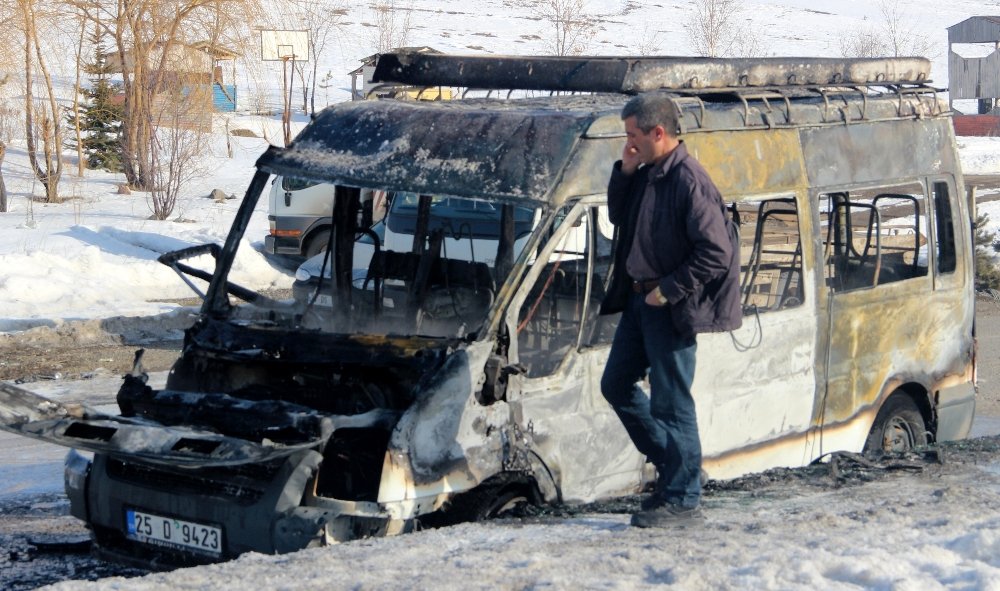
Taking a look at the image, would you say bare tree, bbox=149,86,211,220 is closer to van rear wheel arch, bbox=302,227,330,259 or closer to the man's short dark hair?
van rear wheel arch, bbox=302,227,330,259

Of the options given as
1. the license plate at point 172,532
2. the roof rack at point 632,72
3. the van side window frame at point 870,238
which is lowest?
the license plate at point 172,532

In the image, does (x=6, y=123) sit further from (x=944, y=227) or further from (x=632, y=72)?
(x=944, y=227)

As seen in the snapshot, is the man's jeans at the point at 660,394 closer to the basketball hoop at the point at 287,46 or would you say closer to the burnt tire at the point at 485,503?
the burnt tire at the point at 485,503

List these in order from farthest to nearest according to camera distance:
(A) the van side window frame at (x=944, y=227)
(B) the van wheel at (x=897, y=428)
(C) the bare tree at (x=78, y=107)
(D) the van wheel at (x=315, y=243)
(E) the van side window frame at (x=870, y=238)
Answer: (C) the bare tree at (x=78, y=107), (D) the van wheel at (x=315, y=243), (A) the van side window frame at (x=944, y=227), (B) the van wheel at (x=897, y=428), (E) the van side window frame at (x=870, y=238)

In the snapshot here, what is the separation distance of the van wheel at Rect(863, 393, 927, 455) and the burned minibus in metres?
0.02

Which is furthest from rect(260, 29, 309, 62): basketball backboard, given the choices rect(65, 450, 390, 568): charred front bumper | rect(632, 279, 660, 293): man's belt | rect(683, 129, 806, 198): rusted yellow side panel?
rect(632, 279, 660, 293): man's belt

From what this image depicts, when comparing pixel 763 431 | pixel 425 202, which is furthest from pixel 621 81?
pixel 763 431

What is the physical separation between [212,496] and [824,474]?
120 inches

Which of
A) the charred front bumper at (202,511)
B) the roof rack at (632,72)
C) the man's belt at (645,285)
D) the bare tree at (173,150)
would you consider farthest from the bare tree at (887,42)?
the charred front bumper at (202,511)

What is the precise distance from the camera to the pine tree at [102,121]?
27984 mm

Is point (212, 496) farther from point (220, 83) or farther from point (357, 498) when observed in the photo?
point (220, 83)

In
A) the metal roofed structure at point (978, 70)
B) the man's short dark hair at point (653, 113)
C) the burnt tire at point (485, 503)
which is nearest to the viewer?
the man's short dark hair at point (653, 113)

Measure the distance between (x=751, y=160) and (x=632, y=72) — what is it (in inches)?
30.0

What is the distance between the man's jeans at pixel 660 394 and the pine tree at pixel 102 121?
80.5ft
